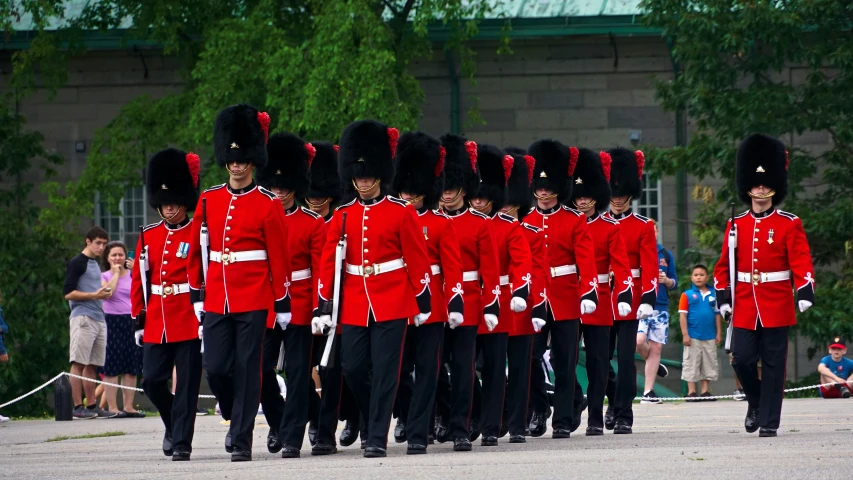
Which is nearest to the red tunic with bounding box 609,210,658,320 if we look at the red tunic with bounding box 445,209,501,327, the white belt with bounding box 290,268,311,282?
the red tunic with bounding box 445,209,501,327

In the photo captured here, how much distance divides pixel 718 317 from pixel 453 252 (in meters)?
9.37

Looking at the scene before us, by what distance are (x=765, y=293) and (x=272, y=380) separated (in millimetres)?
3300

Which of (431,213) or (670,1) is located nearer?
(431,213)

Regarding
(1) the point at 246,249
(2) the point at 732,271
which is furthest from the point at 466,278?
(2) the point at 732,271

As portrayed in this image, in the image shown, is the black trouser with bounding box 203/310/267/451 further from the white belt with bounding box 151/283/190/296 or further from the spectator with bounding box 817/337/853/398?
the spectator with bounding box 817/337/853/398

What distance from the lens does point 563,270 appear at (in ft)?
41.7

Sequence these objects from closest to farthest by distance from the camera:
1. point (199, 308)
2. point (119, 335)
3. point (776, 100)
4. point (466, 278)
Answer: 1. point (199, 308)
2. point (466, 278)
3. point (119, 335)
4. point (776, 100)

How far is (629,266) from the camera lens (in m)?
13.1

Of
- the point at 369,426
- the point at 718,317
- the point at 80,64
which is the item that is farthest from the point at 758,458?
the point at 80,64

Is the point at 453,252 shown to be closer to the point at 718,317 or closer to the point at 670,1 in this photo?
the point at 718,317

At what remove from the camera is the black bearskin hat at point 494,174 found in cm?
1218

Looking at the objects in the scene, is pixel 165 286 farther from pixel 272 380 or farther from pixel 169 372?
pixel 272 380

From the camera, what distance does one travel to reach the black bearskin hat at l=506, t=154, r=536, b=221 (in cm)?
1270

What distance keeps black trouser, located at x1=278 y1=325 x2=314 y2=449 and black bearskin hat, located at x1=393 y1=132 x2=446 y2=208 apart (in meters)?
1.09
